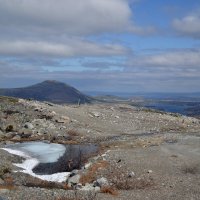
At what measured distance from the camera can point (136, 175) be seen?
40.3m

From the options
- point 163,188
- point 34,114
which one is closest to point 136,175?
point 163,188

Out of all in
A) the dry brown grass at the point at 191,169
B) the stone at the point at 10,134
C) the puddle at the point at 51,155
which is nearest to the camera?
the dry brown grass at the point at 191,169

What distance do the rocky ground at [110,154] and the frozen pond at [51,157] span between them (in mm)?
1710

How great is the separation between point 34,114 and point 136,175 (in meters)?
38.0

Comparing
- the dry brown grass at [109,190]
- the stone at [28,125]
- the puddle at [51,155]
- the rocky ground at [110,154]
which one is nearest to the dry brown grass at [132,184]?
the rocky ground at [110,154]

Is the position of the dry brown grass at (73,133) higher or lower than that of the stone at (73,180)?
higher

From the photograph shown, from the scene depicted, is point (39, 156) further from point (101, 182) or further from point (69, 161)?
point (101, 182)

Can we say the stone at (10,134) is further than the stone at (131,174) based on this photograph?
Yes

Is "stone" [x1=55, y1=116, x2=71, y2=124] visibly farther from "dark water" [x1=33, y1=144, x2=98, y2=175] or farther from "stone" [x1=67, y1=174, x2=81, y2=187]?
"stone" [x1=67, y1=174, x2=81, y2=187]

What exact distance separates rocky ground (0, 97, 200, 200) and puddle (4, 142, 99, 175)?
71.6 inches

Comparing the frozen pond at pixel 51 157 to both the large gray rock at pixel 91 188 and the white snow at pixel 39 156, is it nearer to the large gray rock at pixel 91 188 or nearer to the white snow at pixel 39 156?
the white snow at pixel 39 156

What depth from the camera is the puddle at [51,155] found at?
46503mm

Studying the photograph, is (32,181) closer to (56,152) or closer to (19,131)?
(56,152)

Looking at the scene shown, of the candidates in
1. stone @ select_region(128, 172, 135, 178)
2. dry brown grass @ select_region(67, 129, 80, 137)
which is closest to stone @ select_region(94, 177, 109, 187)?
stone @ select_region(128, 172, 135, 178)
